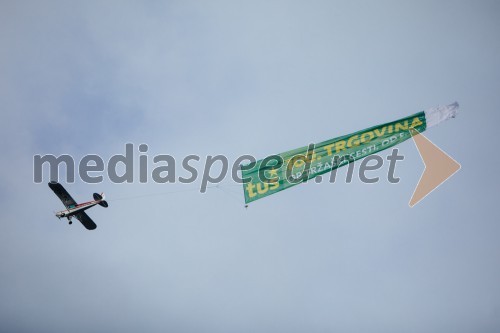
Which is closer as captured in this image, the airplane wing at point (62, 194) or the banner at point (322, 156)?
the banner at point (322, 156)

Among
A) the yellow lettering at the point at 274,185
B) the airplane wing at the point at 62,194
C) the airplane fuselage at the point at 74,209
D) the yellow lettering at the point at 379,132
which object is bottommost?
the yellow lettering at the point at 274,185

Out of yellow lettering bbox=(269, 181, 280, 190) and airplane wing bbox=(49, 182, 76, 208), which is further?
airplane wing bbox=(49, 182, 76, 208)

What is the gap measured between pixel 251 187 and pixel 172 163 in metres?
12.9

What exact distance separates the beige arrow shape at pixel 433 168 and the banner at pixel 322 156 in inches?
113

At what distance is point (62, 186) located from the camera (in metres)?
45.9

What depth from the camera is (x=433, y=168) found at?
34.4 meters

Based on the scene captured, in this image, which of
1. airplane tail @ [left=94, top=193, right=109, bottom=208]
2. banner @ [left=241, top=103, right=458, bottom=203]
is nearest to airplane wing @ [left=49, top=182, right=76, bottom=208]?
airplane tail @ [left=94, top=193, right=109, bottom=208]

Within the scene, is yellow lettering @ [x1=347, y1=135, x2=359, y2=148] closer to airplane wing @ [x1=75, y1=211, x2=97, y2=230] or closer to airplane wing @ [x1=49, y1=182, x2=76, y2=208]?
airplane wing @ [x1=49, y1=182, x2=76, y2=208]

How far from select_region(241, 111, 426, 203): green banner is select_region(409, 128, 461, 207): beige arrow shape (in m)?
3.04

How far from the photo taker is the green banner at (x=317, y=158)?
91.2ft

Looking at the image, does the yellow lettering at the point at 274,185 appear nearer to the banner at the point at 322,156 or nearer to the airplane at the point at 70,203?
the banner at the point at 322,156

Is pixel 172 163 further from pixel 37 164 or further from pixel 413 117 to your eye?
pixel 413 117

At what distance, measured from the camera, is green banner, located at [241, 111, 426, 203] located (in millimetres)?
27812

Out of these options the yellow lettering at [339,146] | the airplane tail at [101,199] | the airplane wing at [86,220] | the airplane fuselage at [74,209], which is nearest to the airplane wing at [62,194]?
the airplane fuselage at [74,209]
